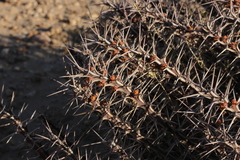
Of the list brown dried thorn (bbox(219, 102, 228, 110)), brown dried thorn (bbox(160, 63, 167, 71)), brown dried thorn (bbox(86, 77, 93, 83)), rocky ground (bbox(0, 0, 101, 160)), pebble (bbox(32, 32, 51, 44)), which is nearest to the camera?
brown dried thorn (bbox(219, 102, 228, 110))

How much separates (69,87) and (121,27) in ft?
2.54

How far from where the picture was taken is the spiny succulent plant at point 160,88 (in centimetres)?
214

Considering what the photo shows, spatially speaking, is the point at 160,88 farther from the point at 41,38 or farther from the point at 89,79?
the point at 41,38

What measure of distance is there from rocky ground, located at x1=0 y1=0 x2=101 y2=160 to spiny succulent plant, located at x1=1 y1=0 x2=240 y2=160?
1085 mm

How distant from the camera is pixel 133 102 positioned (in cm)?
240

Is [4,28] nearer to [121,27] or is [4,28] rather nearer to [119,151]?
[121,27]

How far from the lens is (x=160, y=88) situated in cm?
258

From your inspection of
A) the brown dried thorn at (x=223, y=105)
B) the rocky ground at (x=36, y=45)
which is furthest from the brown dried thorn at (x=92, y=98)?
the rocky ground at (x=36, y=45)

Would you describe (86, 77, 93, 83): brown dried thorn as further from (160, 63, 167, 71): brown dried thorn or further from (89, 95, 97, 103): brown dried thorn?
(160, 63, 167, 71): brown dried thorn

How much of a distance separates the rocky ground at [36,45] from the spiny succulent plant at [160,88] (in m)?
1.09

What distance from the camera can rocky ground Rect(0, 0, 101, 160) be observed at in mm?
4305

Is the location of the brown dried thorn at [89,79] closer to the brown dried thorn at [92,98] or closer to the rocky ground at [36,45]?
the brown dried thorn at [92,98]

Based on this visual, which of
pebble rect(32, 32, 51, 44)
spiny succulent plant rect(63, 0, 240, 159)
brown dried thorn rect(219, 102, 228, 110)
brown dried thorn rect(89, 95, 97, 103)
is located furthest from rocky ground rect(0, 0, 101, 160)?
brown dried thorn rect(219, 102, 228, 110)

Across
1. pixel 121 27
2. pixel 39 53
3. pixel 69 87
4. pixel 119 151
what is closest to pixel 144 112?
pixel 119 151
